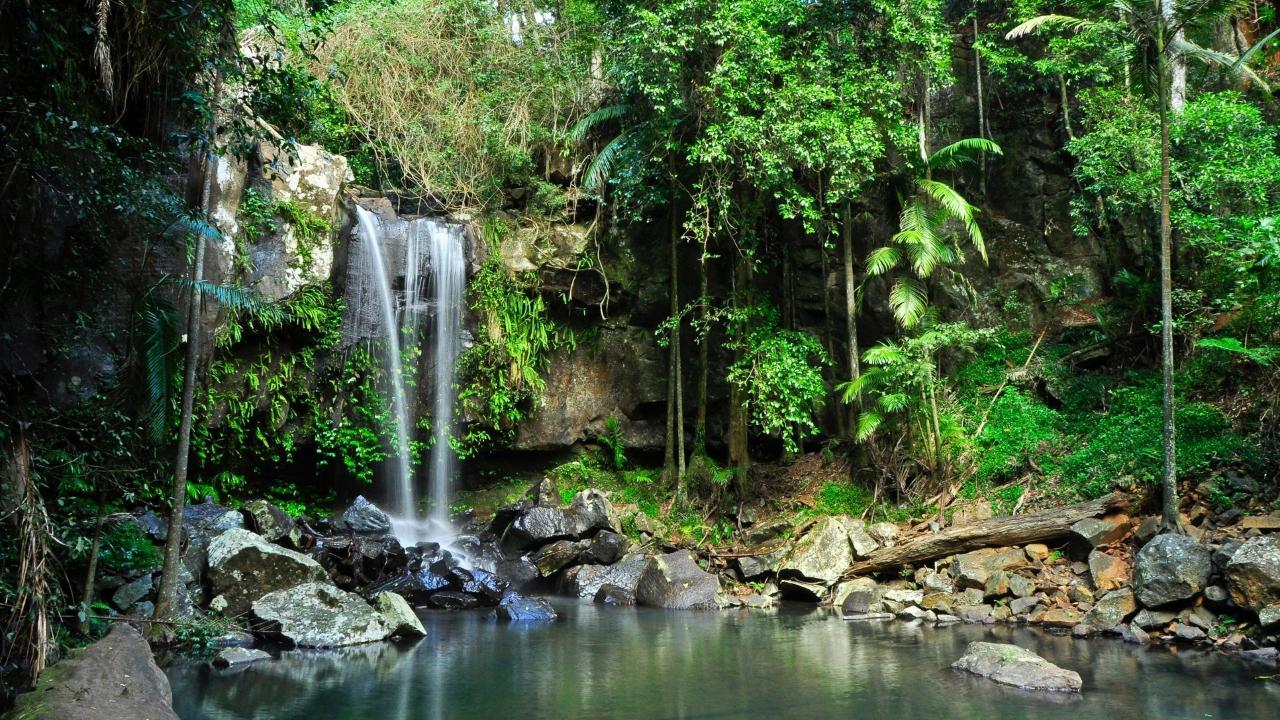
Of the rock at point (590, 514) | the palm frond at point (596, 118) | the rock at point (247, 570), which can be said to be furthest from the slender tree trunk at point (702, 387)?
the rock at point (247, 570)

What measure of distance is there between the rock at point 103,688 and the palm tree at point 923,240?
36.4 ft

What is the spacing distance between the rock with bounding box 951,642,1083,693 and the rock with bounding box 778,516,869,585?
455 centimetres

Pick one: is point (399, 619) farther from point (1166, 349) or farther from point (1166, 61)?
point (1166, 61)

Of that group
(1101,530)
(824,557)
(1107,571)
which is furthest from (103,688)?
(1101,530)

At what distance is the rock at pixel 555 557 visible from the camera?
13.5 m

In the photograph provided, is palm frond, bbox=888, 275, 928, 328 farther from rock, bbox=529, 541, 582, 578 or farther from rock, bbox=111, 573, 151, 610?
rock, bbox=111, 573, 151, 610

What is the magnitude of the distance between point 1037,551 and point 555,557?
7.20 m

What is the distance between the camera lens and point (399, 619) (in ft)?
32.0

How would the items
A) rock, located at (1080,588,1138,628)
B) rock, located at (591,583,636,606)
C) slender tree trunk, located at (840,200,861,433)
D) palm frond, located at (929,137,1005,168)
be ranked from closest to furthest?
rock, located at (1080,588,1138,628), rock, located at (591,583,636,606), palm frond, located at (929,137,1005,168), slender tree trunk, located at (840,200,861,433)

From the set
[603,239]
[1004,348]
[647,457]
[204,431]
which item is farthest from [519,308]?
[1004,348]

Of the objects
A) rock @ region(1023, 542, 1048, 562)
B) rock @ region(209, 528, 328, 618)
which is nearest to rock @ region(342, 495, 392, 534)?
rock @ region(209, 528, 328, 618)

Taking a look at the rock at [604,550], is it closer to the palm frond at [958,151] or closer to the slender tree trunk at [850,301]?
the slender tree trunk at [850,301]

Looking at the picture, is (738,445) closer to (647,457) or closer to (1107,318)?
(647,457)

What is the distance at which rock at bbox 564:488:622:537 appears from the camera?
14.1m
